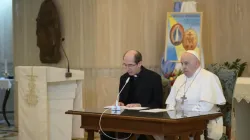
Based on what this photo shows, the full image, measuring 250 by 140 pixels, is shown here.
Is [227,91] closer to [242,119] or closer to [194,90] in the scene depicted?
[194,90]

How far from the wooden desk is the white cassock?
0.37 meters

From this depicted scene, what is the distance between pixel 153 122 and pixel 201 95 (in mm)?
1122

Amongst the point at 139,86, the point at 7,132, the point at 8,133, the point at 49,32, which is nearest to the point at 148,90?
the point at 139,86

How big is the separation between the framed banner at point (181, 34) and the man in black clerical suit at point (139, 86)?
5.65ft

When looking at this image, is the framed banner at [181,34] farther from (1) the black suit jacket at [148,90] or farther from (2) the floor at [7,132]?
(2) the floor at [7,132]

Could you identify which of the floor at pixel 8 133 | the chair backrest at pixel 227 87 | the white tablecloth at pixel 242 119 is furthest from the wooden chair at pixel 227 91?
the floor at pixel 8 133

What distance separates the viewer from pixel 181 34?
23.4ft

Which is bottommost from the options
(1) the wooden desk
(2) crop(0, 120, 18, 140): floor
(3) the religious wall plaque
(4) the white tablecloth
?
(2) crop(0, 120, 18, 140): floor

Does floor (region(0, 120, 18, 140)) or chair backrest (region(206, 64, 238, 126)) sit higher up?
chair backrest (region(206, 64, 238, 126))

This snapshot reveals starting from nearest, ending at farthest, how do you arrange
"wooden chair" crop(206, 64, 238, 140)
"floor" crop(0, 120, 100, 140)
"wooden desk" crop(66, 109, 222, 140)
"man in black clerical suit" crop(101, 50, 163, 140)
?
1. "wooden desk" crop(66, 109, 222, 140)
2. "wooden chair" crop(206, 64, 238, 140)
3. "man in black clerical suit" crop(101, 50, 163, 140)
4. "floor" crop(0, 120, 100, 140)

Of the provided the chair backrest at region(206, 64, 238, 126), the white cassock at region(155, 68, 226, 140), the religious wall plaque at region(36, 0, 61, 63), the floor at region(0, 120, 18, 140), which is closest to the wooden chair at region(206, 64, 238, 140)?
the chair backrest at region(206, 64, 238, 126)

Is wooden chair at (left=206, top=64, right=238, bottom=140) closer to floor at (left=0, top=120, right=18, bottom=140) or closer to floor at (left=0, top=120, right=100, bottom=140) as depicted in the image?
floor at (left=0, top=120, right=100, bottom=140)

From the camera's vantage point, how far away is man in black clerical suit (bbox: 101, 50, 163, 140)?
5.31 metres

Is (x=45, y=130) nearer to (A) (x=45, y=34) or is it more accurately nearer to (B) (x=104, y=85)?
(B) (x=104, y=85)
